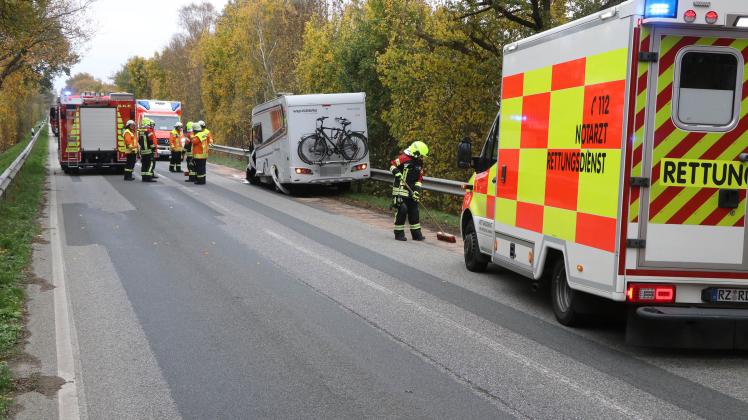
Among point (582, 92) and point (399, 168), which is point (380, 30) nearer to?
point (399, 168)

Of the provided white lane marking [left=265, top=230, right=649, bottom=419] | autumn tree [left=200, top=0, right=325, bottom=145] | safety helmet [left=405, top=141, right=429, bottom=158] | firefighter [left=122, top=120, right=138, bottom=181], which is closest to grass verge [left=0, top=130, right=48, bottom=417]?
firefighter [left=122, top=120, right=138, bottom=181]

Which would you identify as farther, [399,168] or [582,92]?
[399,168]

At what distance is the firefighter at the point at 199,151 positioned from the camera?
22.4m

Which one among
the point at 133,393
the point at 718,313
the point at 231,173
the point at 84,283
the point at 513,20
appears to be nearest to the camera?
the point at 133,393

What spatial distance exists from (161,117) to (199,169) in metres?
16.1

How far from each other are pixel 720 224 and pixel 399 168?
7289 mm

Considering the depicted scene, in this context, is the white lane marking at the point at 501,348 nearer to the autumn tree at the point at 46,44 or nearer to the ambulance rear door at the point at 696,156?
the ambulance rear door at the point at 696,156

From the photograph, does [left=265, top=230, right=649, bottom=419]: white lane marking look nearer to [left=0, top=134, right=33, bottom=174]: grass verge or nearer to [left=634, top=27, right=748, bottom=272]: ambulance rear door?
[left=634, top=27, right=748, bottom=272]: ambulance rear door

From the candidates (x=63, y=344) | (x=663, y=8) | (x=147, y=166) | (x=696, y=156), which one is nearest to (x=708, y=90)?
(x=696, y=156)

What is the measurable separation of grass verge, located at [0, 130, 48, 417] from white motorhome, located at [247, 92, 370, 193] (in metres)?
6.29

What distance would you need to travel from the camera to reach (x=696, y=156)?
6.10 metres

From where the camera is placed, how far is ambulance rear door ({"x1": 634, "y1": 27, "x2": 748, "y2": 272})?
6.05m

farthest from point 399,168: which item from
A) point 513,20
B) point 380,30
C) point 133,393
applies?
point 380,30

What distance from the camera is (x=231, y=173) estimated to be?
30016 millimetres
